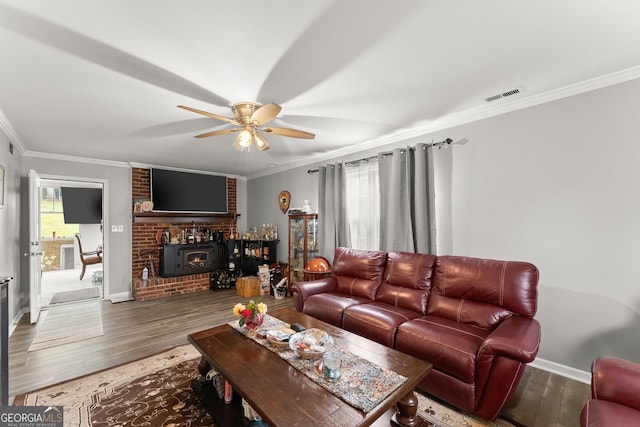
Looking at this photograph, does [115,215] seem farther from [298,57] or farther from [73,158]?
[298,57]

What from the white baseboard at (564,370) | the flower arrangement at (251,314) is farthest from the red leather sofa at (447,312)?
the flower arrangement at (251,314)

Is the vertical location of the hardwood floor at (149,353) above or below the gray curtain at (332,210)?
below

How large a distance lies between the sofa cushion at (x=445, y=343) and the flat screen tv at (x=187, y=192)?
4805 millimetres

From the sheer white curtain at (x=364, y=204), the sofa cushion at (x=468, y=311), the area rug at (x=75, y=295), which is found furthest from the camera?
the area rug at (x=75, y=295)

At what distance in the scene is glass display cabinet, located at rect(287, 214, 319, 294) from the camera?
15.7ft

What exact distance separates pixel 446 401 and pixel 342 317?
3.62ft

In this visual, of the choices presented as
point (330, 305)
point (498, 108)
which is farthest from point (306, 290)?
point (498, 108)

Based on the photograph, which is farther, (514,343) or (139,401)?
(139,401)

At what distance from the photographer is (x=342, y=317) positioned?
282 cm

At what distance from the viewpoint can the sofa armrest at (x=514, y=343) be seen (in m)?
1.69

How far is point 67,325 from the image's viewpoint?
368 centimetres

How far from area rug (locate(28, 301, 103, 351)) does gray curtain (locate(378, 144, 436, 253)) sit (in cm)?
384

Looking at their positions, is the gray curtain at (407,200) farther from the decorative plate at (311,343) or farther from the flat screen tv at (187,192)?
the flat screen tv at (187,192)

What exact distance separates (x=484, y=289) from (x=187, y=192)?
532 centimetres
